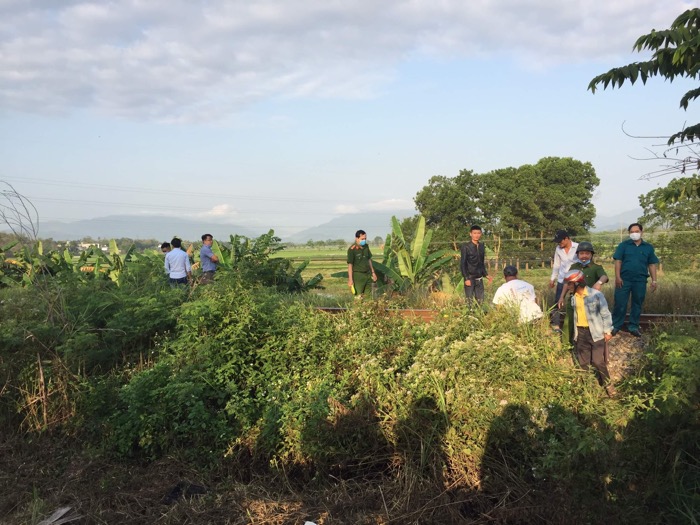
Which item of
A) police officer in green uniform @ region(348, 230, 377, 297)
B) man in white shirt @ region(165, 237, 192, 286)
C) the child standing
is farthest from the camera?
man in white shirt @ region(165, 237, 192, 286)

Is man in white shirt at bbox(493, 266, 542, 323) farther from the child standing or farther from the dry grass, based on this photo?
the dry grass

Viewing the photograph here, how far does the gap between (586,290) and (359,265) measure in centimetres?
445

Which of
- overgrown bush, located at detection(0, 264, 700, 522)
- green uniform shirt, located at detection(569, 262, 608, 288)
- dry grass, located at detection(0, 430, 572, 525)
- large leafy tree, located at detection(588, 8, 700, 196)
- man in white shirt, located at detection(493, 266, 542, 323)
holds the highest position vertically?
large leafy tree, located at detection(588, 8, 700, 196)

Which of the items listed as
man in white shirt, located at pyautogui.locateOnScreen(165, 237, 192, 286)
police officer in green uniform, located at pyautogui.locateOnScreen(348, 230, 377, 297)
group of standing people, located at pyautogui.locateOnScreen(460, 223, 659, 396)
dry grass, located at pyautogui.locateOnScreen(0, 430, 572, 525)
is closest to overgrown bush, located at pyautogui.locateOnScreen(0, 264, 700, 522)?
dry grass, located at pyautogui.locateOnScreen(0, 430, 572, 525)

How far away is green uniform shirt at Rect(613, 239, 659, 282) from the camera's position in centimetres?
767

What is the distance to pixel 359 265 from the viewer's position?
9.76 meters

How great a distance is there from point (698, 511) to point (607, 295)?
18.9ft

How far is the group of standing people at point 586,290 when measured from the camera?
5.96 meters

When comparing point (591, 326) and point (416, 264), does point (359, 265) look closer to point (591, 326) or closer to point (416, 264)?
point (416, 264)

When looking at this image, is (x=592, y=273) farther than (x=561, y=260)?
No

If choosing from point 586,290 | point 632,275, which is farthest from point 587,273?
point 632,275

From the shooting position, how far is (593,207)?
42.7m

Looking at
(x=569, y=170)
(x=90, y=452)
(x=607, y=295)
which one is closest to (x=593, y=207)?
(x=569, y=170)

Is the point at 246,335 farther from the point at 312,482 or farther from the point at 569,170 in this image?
the point at 569,170
